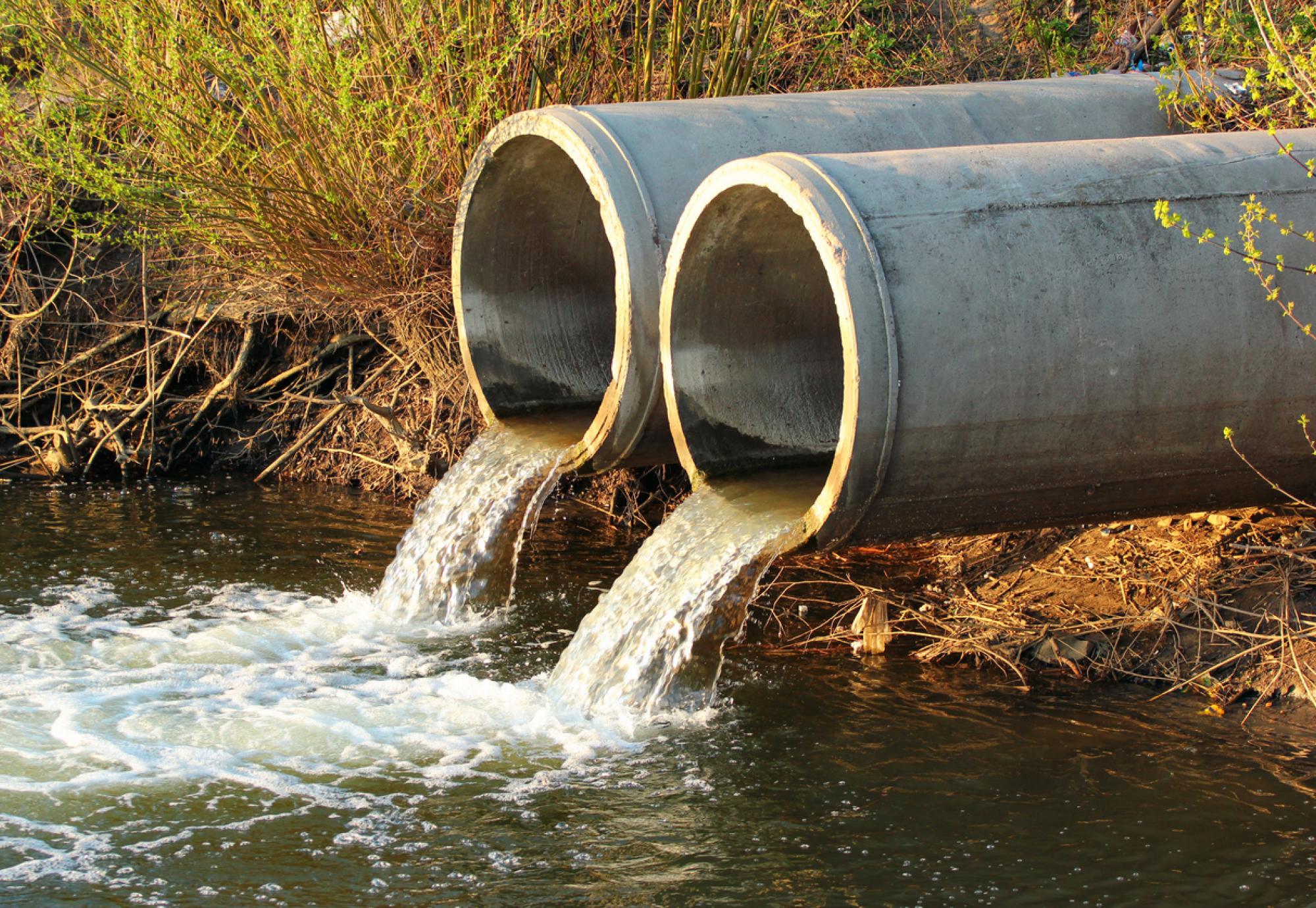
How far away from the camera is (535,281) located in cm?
792

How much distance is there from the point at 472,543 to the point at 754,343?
1624 mm

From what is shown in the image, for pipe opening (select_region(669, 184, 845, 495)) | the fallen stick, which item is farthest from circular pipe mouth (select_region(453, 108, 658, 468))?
the fallen stick

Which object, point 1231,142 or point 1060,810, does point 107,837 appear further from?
point 1231,142

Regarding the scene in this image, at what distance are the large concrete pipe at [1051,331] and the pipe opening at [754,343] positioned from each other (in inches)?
23.9

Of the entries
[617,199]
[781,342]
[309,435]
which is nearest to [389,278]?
[309,435]

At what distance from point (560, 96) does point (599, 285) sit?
44.0 inches

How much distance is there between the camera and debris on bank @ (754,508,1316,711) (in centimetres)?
534

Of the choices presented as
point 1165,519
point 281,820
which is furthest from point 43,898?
point 1165,519

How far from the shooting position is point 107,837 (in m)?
4.17

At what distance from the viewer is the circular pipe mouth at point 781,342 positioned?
471cm

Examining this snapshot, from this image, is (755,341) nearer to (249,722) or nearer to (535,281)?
(535,281)

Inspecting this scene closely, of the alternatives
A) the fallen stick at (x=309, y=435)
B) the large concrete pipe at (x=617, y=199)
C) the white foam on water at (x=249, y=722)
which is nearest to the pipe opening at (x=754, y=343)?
the large concrete pipe at (x=617, y=199)

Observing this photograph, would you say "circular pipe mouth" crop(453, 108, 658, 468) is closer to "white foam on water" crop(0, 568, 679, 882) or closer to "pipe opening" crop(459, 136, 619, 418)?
"pipe opening" crop(459, 136, 619, 418)

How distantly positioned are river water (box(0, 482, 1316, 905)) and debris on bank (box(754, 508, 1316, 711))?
19 cm
